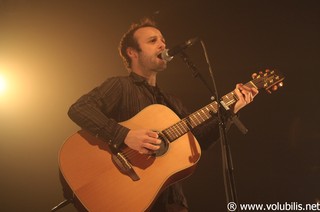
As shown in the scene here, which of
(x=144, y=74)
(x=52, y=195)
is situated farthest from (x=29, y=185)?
(x=144, y=74)

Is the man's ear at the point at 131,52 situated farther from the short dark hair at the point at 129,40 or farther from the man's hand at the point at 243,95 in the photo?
the man's hand at the point at 243,95

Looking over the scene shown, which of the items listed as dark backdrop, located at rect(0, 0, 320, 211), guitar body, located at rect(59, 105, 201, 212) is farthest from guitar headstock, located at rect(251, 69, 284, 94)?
guitar body, located at rect(59, 105, 201, 212)

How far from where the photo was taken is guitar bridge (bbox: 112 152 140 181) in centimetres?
174

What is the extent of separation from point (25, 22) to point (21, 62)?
0.37 meters

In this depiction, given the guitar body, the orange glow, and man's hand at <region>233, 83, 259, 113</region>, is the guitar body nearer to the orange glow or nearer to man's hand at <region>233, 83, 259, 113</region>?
man's hand at <region>233, 83, 259, 113</region>

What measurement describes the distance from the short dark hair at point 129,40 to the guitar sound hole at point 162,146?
1.02 metres

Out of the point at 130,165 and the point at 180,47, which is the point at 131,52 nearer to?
the point at 180,47

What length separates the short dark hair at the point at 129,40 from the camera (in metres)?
2.71

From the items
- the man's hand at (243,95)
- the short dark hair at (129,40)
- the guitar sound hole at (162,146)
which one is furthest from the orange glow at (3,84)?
the man's hand at (243,95)

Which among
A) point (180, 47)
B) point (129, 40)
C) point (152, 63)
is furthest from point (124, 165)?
point (129, 40)

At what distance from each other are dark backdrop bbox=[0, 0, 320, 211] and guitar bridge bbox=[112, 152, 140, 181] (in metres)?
1.03

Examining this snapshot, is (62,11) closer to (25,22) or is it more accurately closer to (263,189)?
(25,22)

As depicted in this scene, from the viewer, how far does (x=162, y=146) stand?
187 centimetres

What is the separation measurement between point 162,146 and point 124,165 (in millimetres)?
272
